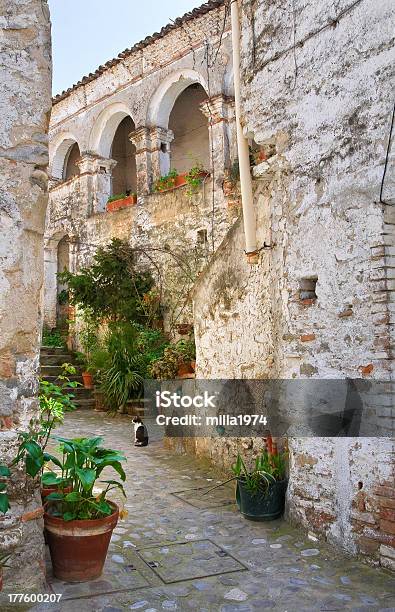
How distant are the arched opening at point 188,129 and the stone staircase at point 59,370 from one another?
18.6 ft

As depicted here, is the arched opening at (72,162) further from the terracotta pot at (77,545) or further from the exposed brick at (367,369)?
the terracotta pot at (77,545)

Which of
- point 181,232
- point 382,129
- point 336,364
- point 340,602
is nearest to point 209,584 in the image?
point 340,602

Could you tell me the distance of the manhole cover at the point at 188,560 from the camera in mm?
3775

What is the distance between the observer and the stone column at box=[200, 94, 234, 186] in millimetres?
11359

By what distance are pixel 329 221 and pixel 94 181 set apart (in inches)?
452

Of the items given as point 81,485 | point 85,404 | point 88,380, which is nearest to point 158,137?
Result: point 88,380

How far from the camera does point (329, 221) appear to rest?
432cm

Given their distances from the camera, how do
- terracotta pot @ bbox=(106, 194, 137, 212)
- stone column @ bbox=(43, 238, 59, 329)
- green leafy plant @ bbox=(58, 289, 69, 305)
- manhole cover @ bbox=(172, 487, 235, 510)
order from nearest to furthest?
manhole cover @ bbox=(172, 487, 235, 510) < terracotta pot @ bbox=(106, 194, 137, 212) < green leafy plant @ bbox=(58, 289, 69, 305) < stone column @ bbox=(43, 238, 59, 329)

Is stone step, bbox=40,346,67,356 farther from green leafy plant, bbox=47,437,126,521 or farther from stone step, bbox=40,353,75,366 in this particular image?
green leafy plant, bbox=47,437,126,521

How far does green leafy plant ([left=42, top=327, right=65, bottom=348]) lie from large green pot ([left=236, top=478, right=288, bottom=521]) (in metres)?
10.7

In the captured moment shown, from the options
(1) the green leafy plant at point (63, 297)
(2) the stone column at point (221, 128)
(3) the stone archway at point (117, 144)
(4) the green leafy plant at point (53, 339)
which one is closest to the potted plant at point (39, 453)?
(2) the stone column at point (221, 128)

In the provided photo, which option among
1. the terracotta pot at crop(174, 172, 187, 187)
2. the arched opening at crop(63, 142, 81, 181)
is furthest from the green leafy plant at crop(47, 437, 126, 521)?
the arched opening at crop(63, 142, 81, 181)

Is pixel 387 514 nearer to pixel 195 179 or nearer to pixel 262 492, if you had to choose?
pixel 262 492

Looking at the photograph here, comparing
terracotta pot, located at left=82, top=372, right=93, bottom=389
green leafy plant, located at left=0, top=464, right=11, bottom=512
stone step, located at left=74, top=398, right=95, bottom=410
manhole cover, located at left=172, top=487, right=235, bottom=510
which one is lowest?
manhole cover, located at left=172, top=487, right=235, bottom=510
